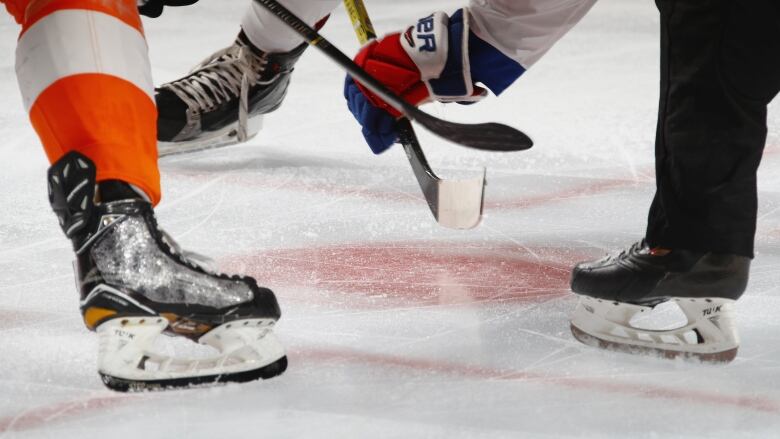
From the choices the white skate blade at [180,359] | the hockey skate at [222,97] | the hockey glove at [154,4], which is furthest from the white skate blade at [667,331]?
the hockey skate at [222,97]

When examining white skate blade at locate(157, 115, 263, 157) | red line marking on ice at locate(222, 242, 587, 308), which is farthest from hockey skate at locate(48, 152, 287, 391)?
white skate blade at locate(157, 115, 263, 157)

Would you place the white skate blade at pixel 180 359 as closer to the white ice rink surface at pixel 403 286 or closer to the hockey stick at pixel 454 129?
the white ice rink surface at pixel 403 286

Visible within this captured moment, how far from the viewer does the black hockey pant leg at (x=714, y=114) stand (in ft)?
3.77

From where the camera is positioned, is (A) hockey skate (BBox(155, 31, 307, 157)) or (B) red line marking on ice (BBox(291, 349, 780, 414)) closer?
(B) red line marking on ice (BBox(291, 349, 780, 414))

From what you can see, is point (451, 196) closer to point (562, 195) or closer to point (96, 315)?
point (562, 195)

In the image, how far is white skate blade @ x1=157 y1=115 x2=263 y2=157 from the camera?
2025mm

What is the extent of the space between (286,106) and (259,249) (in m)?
0.92

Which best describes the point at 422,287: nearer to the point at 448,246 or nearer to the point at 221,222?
the point at 448,246

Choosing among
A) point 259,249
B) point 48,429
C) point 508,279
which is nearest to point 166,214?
point 259,249

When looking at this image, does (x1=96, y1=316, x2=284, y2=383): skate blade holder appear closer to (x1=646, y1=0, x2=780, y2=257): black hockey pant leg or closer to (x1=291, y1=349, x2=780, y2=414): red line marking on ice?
(x1=291, y1=349, x2=780, y2=414): red line marking on ice

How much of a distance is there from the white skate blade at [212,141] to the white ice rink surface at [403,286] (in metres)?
0.03

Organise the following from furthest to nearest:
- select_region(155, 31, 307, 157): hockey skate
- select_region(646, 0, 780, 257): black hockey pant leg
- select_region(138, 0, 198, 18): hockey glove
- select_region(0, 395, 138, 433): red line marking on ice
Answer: select_region(155, 31, 307, 157): hockey skate
select_region(138, 0, 198, 18): hockey glove
select_region(646, 0, 780, 257): black hockey pant leg
select_region(0, 395, 138, 433): red line marking on ice

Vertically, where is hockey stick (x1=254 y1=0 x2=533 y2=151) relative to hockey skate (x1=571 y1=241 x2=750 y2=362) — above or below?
above

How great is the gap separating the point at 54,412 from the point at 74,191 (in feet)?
0.75
